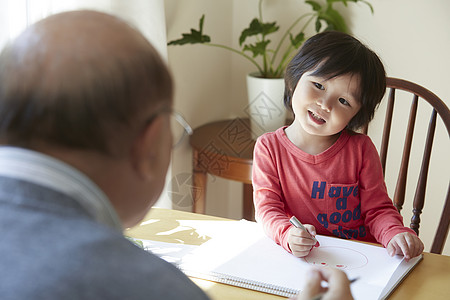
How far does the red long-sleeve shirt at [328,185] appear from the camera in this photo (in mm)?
1306

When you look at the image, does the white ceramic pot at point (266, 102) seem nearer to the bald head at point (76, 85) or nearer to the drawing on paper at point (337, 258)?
the drawing on paper at point (337, 258)

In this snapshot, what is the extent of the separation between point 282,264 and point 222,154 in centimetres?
105

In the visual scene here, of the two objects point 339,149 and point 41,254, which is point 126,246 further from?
point 339,149

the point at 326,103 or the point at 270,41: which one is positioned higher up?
the point at 270,41

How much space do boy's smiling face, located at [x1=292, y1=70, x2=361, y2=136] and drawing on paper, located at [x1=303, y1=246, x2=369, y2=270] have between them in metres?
0.31

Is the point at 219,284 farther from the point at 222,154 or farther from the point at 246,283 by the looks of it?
the point at 222,154

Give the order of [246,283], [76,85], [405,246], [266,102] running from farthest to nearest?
[266,102]
[405,246]
[246,283]
[76,85]

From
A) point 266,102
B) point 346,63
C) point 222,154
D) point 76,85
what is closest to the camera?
point 76,85

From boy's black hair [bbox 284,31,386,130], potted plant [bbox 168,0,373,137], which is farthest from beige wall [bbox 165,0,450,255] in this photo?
boy's black hair [bbox 284,31,386,130]

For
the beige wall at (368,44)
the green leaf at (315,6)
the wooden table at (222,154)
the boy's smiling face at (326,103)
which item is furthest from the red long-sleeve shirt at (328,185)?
the green leaf at (315,6)

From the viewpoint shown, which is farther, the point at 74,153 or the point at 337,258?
the point at 337,258

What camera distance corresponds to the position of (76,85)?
46 cm

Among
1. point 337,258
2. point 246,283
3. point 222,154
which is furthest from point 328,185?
point 222,154

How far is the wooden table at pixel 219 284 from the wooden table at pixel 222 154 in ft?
2.48
